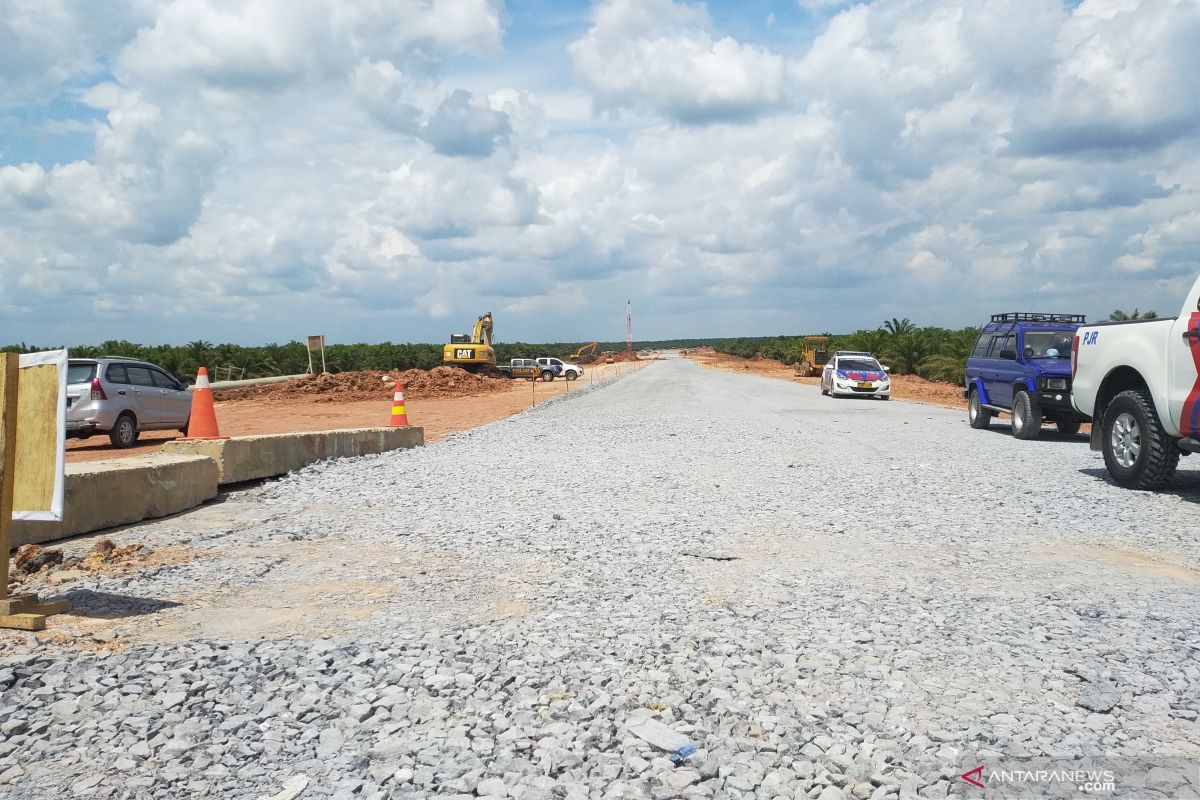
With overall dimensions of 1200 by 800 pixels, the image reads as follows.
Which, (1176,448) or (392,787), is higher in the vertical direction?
(1176,448)

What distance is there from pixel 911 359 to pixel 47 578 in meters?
48.7

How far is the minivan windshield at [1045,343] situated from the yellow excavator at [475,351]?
118 ft

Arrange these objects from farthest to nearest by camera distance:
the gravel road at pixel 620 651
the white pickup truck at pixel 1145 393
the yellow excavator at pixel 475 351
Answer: the yellow excavator at pixel 475 351 < the white pickup truck at pixel 1145 393 < the gravel road at pixel 620 651

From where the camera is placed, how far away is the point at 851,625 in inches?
204

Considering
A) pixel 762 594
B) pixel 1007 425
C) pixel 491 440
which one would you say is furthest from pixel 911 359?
pixel 762 594

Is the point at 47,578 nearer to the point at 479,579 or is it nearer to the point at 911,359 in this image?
the point at 479,579

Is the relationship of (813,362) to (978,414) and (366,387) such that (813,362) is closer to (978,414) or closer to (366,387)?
(366,387)

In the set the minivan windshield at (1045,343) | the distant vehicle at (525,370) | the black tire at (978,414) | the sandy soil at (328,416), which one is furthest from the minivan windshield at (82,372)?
the distant vehicle at (525,370)

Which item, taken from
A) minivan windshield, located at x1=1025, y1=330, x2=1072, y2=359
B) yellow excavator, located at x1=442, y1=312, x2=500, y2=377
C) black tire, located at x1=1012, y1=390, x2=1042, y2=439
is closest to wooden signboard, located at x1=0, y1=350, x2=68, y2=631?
black tire, located at x1=1012, y1=390, x2=1042, y2=439

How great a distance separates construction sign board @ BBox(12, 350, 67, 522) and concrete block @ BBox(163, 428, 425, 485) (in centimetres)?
467

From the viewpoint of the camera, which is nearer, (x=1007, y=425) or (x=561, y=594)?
(x=561, y=594)

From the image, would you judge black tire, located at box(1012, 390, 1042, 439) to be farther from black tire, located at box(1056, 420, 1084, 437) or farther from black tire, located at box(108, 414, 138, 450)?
black tire, located at box(108, 414, 138, 450)

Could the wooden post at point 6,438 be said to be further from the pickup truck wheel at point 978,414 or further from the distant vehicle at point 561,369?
the distant vehicle at point 561,369

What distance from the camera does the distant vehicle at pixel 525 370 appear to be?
56969mm
